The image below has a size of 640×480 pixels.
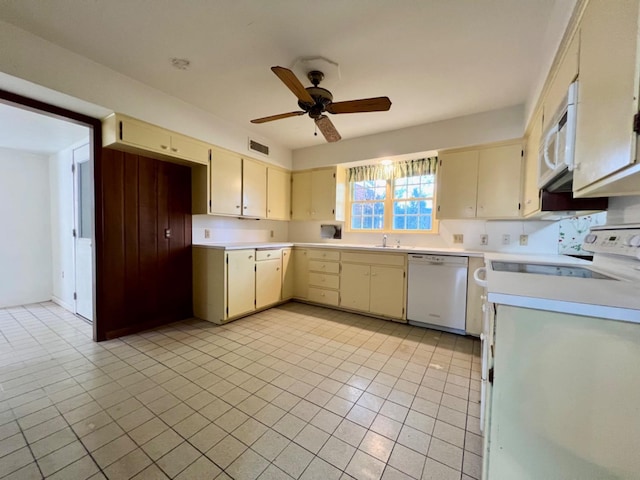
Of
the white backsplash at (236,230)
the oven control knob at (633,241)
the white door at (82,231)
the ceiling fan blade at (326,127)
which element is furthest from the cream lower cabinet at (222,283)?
the oven control knob at (633,241)

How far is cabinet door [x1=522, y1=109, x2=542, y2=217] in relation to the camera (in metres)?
2.07

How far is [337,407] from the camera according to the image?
168 centimetres

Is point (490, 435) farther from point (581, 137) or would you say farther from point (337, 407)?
point (581, 137)

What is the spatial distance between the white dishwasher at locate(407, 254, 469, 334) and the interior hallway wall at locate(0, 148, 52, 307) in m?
5.31

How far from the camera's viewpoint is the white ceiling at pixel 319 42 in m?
1.61

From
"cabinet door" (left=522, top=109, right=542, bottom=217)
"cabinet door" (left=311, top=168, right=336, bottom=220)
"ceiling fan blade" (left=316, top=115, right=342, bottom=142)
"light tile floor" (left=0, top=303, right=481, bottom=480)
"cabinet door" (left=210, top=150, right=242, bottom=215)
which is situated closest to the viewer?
"light tile floor" (left=0, top=303, right=481, bottom=480)

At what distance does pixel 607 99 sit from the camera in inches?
35.3

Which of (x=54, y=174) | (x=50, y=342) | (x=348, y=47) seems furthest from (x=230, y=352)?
(x=54, y=174)

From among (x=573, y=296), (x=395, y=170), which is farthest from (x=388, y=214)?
(x=573, y=296)

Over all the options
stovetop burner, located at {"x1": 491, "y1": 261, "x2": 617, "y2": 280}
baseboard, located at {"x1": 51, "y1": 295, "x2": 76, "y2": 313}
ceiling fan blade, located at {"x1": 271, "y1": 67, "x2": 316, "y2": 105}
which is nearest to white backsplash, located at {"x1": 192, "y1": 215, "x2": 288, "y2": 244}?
baseboard, located at {"x1": 51, "y1": 295, "x2": 76, "y2": 313}

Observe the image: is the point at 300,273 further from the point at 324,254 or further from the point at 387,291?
the point at 387,291

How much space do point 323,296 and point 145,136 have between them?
9.38 feet

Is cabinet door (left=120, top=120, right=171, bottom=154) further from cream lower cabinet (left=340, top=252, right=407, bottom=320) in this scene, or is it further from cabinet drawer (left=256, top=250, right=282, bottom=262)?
cream lower cabinet (left=340, top=252, right=407, bottom=320)

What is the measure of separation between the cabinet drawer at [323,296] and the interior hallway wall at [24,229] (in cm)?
403
